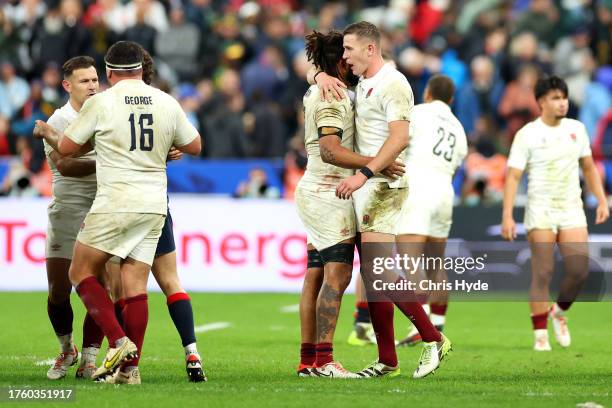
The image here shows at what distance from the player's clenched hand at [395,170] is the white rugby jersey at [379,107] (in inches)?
4.4

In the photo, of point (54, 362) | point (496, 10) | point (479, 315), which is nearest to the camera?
point (54, 362)

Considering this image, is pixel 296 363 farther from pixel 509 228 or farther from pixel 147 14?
pixel 147 14

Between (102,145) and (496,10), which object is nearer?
(102,145)

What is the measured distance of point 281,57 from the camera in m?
23.9

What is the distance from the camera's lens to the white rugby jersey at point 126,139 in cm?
912

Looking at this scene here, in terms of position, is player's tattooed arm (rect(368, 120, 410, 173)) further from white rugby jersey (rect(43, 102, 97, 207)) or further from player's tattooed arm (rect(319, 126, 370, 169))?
white rugby jersey (rect(43, 102, 97, 207))

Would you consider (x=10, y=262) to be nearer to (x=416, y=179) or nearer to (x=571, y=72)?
(x=416, y=179)

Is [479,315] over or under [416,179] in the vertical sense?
under

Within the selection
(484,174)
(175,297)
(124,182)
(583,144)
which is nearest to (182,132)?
Result: (124,182)

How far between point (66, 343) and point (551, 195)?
4.85 meters

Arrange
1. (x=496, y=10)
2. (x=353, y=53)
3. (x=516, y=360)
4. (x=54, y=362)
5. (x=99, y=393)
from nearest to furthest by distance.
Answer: (x=99, y=393), (x=353, y=53), (x=54, y=362), (x=516, y=360), (x=496, y=10)

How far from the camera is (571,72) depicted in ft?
77.1

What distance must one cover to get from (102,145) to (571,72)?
50.9 feet

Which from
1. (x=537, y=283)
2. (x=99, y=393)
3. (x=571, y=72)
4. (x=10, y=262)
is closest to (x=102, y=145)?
(x=99, y=393)
